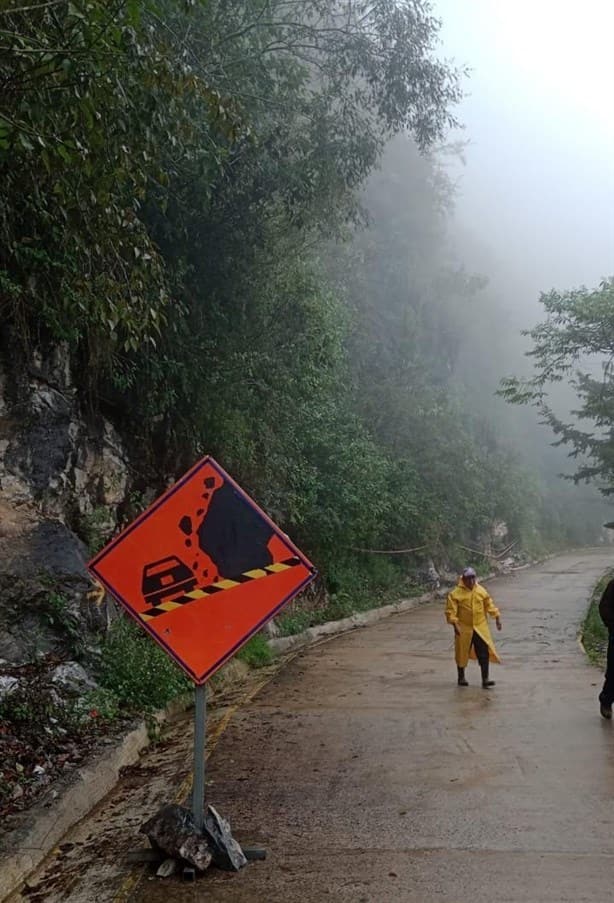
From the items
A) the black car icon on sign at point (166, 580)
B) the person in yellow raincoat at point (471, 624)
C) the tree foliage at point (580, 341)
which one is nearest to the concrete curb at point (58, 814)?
the black car icon on sign at point (166, 580)

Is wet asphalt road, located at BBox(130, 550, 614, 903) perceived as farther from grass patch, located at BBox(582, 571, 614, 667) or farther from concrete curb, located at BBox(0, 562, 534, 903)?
grass patch, located at BBox(582, 571, 614, 667)

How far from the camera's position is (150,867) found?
4.50 metres

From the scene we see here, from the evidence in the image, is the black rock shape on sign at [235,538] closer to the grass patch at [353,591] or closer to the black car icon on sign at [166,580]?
the black car icon on sign at [166,580]

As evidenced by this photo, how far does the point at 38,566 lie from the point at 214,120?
15.5 ft

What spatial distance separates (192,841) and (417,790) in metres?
2.05

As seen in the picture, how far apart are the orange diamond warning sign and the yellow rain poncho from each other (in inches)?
253

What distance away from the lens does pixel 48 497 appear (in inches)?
384

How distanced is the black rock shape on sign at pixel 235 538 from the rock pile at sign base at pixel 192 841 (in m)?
1.38

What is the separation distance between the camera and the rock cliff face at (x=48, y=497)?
789 centimetres

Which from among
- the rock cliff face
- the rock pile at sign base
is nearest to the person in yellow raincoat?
the rock cliff face

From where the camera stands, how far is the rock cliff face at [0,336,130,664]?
7.89m

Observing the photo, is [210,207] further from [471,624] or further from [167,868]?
[167,868]

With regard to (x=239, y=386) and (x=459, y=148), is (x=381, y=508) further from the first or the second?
(x=459, y=148)

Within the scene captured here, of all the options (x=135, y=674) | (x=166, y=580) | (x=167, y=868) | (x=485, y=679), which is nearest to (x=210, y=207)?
(x=135, y=674)
